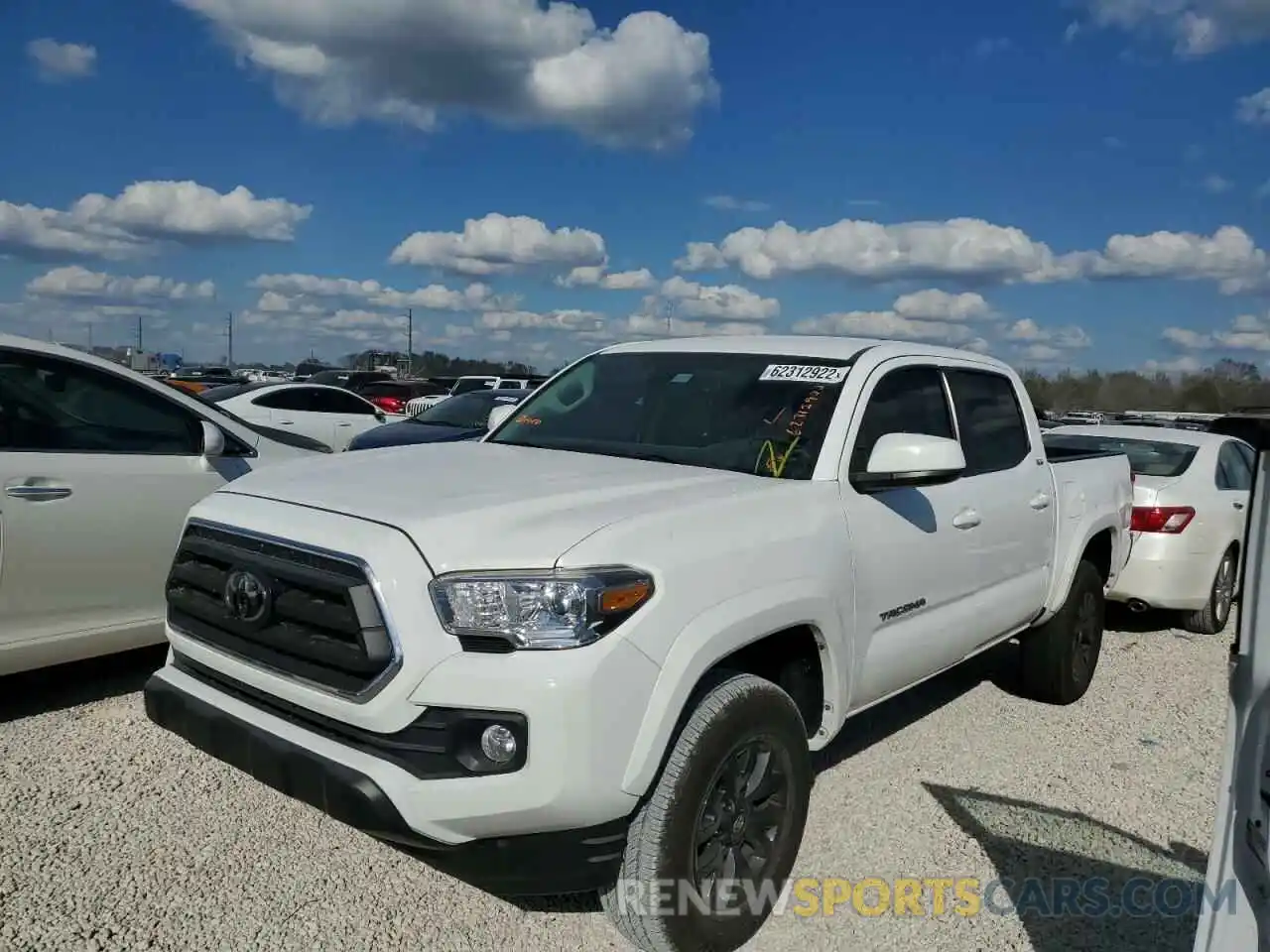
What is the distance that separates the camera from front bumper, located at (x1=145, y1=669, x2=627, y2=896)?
2.48 m

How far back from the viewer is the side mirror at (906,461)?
341 cm

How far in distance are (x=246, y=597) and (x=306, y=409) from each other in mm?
11382

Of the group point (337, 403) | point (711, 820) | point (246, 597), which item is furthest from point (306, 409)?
point (711, 820)

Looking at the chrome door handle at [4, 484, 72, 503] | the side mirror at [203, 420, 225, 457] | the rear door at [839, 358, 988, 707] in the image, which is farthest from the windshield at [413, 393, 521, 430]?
the rear door at [839, 358, 988, 707]

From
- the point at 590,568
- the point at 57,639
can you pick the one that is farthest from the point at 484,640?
the point at 57,639

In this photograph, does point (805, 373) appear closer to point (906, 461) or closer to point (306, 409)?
point (906, 461)

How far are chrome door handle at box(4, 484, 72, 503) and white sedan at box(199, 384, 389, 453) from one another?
6940 mm

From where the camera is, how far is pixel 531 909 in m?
3.15

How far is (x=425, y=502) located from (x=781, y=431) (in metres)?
1.42

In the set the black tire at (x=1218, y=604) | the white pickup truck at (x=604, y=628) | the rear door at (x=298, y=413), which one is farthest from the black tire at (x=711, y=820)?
the rear door at (x=298, y=413)

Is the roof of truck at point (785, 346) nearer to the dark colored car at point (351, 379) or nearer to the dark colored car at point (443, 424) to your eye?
the dark colored car at point (443, 424)

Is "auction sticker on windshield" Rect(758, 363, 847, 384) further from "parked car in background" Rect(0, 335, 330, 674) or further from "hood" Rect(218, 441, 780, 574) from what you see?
"parked car in background" Rect(0, 335, 330, 674)

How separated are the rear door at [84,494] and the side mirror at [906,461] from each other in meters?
3.20

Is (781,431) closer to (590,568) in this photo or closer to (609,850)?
(590,568)
